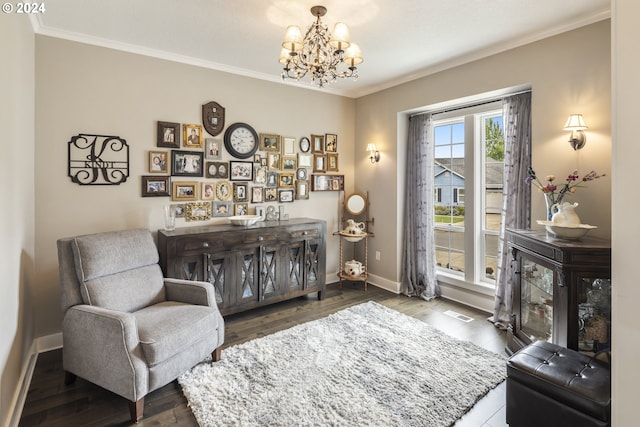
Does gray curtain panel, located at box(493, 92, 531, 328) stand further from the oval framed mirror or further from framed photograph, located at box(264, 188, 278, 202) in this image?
framed photograph, located at box(264, 188, 278, 202)

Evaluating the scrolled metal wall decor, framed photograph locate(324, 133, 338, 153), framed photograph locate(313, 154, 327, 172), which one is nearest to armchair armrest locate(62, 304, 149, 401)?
the scrolled metal wall decor

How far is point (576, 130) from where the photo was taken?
2641mm

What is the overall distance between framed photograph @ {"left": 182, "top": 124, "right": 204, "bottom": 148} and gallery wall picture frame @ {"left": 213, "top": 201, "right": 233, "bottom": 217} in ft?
2.18

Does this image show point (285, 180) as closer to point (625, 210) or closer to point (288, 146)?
point (288, 146)

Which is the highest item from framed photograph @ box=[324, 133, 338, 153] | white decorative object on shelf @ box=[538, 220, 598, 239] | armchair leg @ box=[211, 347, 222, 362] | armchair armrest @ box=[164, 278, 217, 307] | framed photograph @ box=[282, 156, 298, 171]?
framed photograph @ box=[324, 133, 338, 153]

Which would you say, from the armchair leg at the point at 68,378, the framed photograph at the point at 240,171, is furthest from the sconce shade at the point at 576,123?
the armchair leg at the point at 68,378

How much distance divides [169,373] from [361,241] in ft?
10.5

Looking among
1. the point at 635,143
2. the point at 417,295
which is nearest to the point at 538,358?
the point at 635,143

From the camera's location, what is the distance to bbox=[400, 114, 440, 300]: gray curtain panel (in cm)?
412

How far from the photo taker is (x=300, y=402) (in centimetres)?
210

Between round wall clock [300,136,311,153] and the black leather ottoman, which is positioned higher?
round wall clock [300,136,311,153]

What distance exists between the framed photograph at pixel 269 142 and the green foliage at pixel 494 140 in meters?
2.47

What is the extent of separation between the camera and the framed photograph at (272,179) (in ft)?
13.3

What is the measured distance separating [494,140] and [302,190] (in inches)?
92.7
